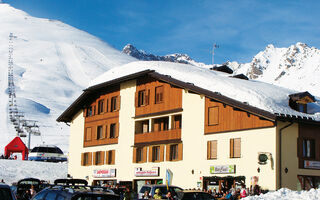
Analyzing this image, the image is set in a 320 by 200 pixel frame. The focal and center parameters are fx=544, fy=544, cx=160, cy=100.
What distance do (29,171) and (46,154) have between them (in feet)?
53.7

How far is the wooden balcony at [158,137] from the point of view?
41.1 m

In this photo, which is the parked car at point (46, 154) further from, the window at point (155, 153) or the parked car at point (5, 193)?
the parked car at point (5, 193)

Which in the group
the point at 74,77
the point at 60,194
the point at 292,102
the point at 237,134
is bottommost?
the point at 60,194

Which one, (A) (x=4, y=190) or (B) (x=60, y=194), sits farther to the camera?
(B) (x=60, y=194)

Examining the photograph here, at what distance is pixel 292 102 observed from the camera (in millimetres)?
37406

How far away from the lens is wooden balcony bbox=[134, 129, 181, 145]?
41.1m

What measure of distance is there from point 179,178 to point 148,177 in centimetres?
390

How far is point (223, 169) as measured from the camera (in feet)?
119

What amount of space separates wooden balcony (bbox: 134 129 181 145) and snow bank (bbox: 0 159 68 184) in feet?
46.9

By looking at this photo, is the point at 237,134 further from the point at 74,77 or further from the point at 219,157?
the point at 74,77

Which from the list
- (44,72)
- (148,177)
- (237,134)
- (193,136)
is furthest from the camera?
(44,72)

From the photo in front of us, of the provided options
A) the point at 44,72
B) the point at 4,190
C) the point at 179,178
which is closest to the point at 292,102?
the point at 179,178

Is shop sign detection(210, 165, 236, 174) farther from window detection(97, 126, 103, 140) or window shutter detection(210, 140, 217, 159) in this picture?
window detection(97, 126, 103, 140)

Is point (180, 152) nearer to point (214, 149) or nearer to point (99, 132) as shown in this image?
point (214, 149)
